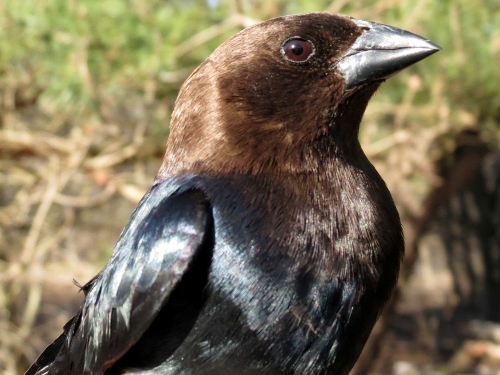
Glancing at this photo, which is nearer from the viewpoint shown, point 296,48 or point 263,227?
point 263,227

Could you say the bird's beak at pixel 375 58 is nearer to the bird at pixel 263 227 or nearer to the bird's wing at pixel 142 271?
the bird at pixel 263 227

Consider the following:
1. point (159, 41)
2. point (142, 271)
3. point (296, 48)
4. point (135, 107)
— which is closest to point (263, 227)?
point (142, 271)

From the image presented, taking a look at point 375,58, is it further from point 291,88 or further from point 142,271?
point 142,271

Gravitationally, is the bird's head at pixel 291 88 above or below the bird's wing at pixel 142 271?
above

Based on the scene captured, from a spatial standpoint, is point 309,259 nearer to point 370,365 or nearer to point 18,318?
point 370,365

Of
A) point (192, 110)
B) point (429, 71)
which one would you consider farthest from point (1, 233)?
point (192, 110)

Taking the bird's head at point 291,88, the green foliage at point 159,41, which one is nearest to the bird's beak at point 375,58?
the bird's head at point 291,88
